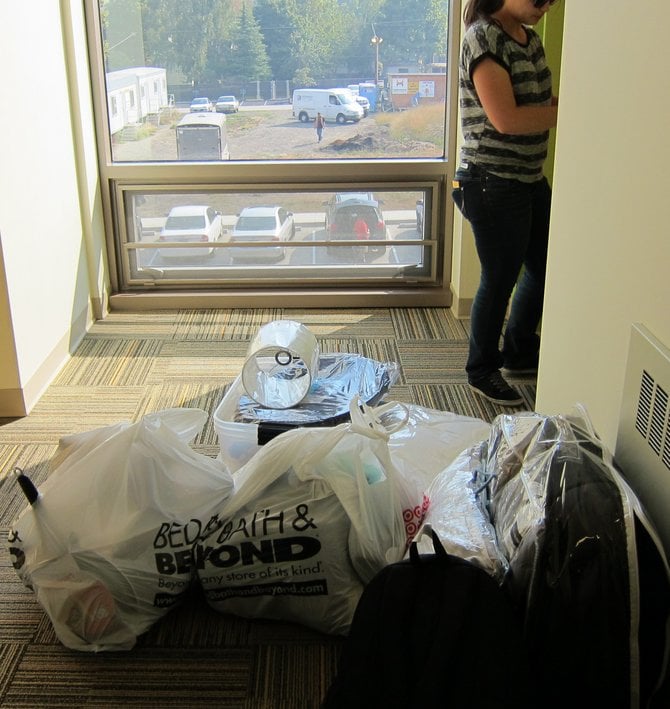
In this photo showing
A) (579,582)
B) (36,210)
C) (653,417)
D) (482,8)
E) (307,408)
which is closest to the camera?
(579,582)

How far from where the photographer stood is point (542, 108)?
263cm

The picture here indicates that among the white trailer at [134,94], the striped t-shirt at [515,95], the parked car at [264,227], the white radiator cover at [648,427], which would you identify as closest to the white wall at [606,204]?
the white radiator cover at [648,427]

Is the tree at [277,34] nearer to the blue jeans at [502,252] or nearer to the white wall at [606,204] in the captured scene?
the blue jeans at [502,252]

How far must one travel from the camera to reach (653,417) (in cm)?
149

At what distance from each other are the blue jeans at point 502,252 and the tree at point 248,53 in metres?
1.36

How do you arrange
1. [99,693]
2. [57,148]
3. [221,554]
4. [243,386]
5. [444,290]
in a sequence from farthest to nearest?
[444,290] < [57,148] < [243,386] < [221,554] < [99,693]

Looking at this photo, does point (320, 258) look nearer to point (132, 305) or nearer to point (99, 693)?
point (132, 305)

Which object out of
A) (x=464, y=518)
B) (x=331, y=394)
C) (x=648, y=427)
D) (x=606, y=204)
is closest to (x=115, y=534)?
(x=464, y=518)

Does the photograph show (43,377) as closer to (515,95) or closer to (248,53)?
(248,53)

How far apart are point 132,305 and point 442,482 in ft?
7.88

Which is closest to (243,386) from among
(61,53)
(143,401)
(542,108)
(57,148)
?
(143,401)

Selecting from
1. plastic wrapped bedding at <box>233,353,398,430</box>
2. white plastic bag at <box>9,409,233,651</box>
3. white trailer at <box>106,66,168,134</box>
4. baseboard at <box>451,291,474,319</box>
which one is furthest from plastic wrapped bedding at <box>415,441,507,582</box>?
white trailer at <box>106,66,168,134</box>

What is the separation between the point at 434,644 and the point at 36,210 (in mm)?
2372

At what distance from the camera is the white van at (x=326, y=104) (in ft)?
12.6
